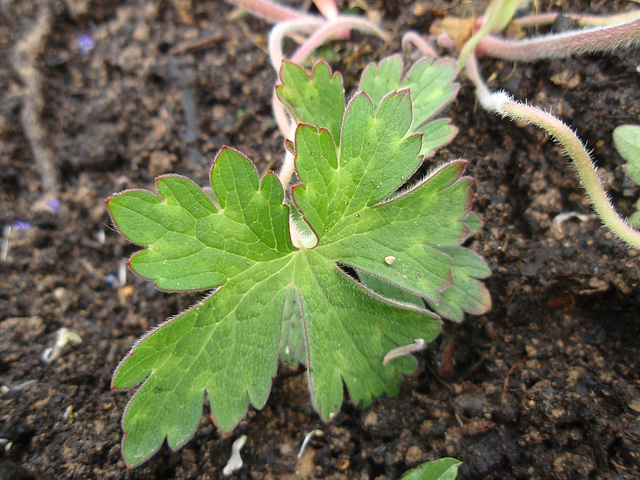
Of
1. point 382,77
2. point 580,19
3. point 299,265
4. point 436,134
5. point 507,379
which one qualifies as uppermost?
point 580,19

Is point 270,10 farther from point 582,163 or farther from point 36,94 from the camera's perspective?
point 582,163

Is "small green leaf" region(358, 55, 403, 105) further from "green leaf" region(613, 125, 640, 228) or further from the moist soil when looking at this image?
"green leaf" region(613, 125, 640, 228)

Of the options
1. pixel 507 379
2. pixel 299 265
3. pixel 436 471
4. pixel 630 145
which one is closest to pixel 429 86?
pixel 630 145

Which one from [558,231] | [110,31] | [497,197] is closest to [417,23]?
[497,197]

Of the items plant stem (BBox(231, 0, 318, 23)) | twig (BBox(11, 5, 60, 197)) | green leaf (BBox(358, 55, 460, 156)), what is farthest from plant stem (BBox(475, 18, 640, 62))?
twig (BBox(11, 5, 60, 197))

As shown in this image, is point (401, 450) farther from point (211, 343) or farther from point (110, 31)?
point (110, 31)

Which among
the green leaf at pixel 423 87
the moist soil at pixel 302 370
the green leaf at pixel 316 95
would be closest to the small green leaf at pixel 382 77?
the green leaf at pixel 423 87
